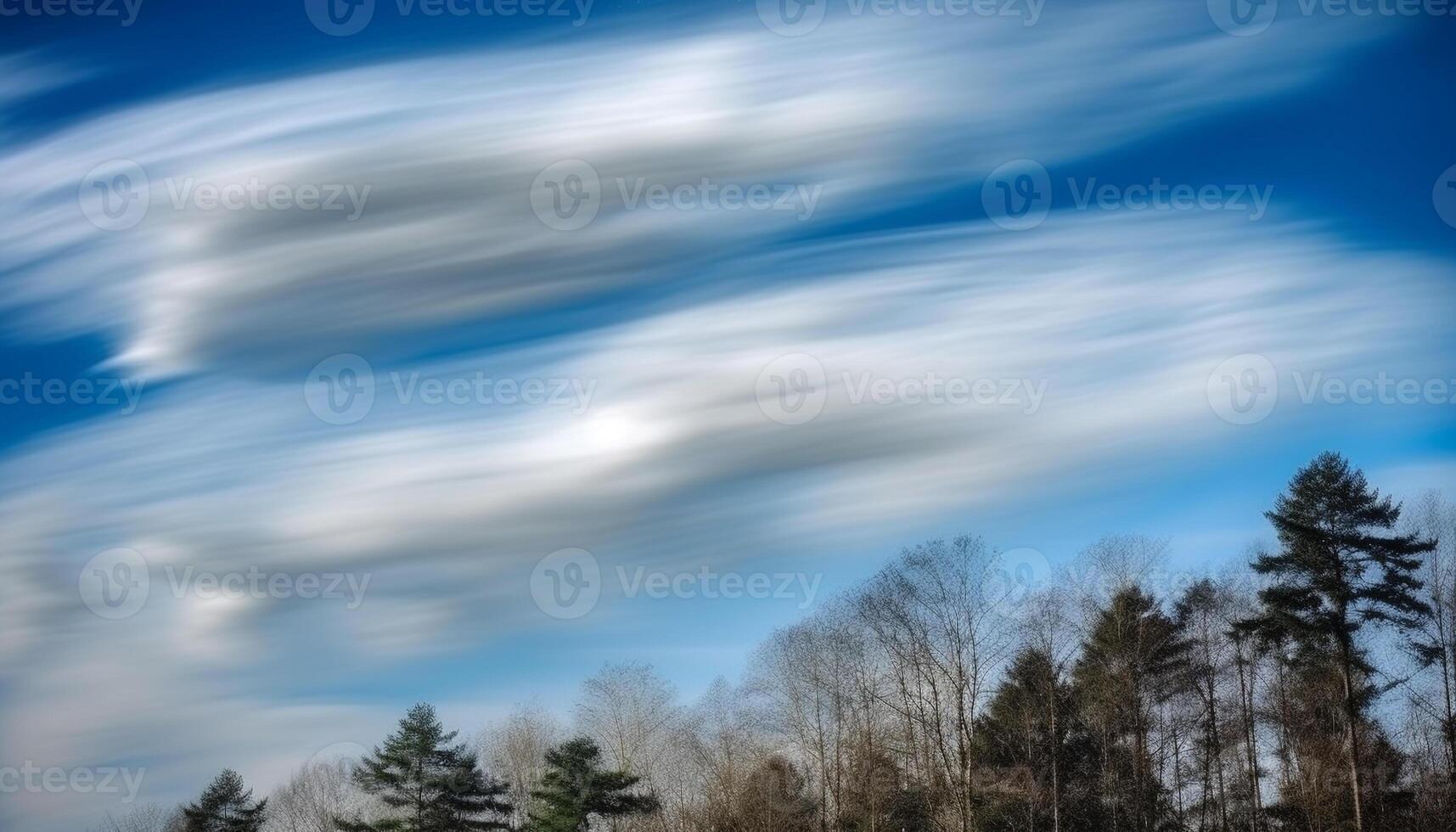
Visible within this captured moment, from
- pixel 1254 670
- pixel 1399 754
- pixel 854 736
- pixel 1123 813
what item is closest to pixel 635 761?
pixel 854 736

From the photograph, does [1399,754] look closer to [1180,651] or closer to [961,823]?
[1180,651]

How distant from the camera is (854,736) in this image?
67.6m

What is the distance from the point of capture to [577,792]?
68.2 m

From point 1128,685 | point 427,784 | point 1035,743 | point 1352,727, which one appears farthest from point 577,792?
point 1352,727

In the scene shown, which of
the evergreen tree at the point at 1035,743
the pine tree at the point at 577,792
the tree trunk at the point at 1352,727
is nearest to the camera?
the tree trunk at the point at 1352,727

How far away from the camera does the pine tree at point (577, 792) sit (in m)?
67.7

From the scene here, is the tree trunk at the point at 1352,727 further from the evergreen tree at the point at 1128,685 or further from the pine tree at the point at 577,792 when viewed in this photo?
the pine tree at the point at 577,792

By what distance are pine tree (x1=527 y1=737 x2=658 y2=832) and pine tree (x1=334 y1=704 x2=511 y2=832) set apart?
15.4 feet

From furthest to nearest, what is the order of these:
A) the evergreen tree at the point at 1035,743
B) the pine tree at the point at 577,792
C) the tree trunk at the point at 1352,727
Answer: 1. the pine tree at the point at 577,792
2. the evergreen tree at the point at 1035,743
3. the tree trunk at the point at 1352,727

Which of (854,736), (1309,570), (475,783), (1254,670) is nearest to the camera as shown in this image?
(1309,570)

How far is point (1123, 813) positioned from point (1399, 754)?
40.5ft

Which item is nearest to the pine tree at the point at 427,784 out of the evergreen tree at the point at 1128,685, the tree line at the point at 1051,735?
the tree line at the point at 1051,735

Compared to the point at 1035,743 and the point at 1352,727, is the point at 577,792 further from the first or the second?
the point at 1352,727

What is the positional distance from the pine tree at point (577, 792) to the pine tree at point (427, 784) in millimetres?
4697
